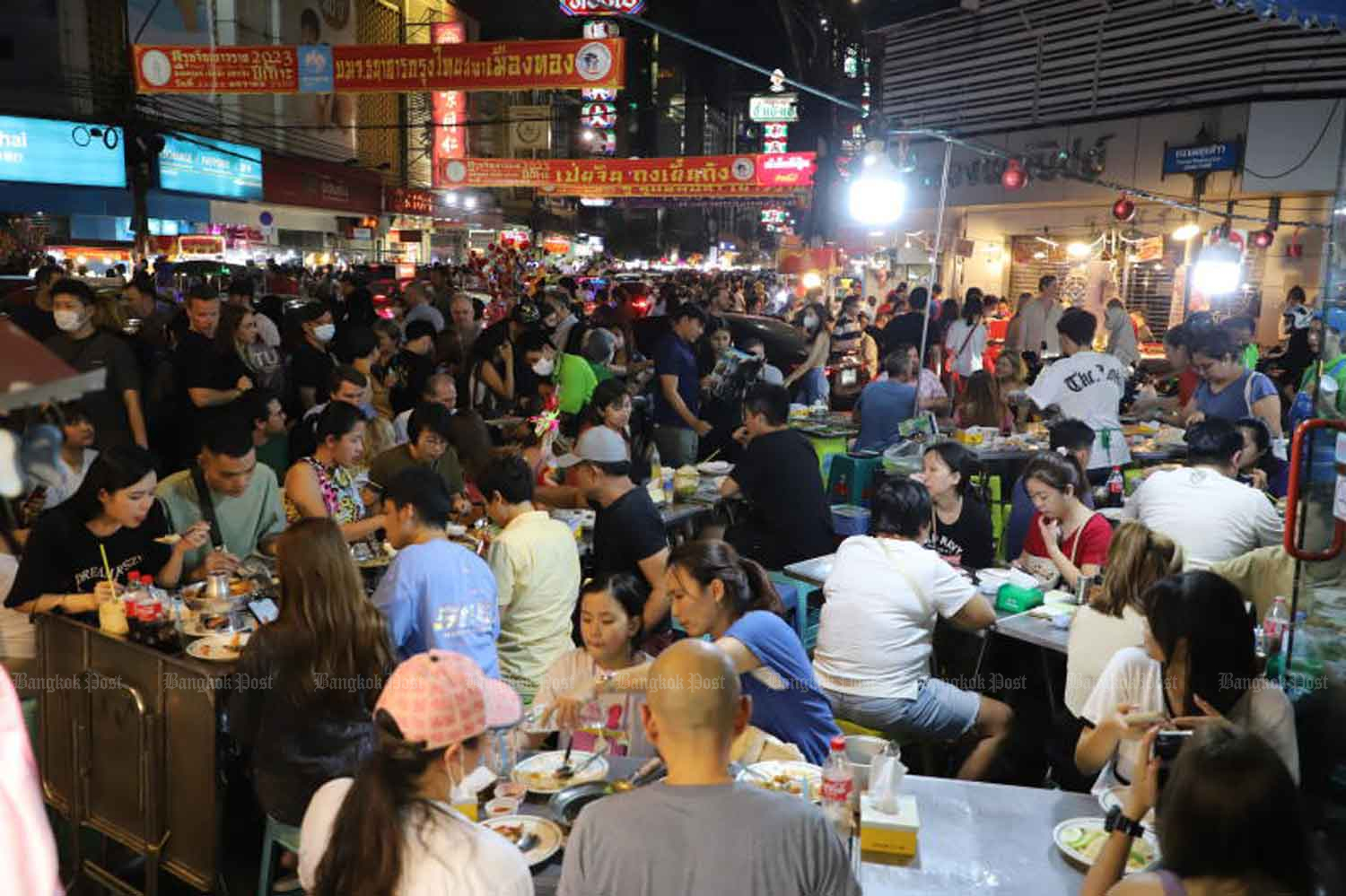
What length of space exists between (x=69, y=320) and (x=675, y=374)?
555 centimetres

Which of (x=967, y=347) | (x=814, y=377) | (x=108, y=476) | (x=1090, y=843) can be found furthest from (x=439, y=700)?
(x=967, y=347)

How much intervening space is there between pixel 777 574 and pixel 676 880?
478 cm

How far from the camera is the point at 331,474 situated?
643 cm

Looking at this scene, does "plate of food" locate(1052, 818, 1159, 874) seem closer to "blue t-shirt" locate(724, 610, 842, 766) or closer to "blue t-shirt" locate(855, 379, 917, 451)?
"blue t-shirt" locate(724, 610, 842, 766)

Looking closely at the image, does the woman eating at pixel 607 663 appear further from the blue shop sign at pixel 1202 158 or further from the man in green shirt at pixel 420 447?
the blue shop sign at pixel 1202 158

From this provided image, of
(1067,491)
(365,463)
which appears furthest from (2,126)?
(1067,491)

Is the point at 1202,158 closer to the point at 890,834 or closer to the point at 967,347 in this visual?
the point at 967,347

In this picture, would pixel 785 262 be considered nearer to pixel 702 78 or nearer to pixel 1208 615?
pixel 1208 615

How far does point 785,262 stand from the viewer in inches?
1128

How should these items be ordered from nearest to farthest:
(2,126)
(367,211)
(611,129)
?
1. (2,126)
2. (367,211)
3. (611,129)

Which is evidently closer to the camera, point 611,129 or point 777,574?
point 777,574

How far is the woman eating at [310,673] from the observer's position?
3904 mm

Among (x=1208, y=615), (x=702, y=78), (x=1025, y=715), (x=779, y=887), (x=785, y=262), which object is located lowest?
(x=1025, y=715)

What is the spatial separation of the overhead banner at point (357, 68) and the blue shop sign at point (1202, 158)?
1074 cm
